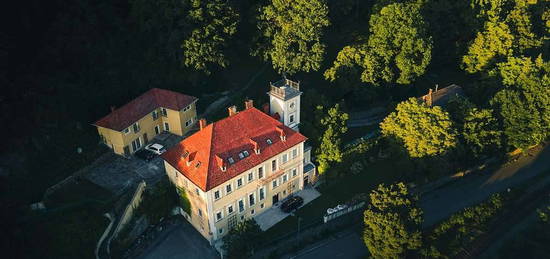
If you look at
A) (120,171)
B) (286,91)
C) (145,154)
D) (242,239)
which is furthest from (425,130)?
(120,171)

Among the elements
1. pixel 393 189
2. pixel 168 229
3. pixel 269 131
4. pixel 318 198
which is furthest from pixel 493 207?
pixel 168 229

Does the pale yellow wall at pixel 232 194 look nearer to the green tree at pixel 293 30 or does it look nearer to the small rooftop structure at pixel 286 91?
the small rooftop structure at pixel 286 91

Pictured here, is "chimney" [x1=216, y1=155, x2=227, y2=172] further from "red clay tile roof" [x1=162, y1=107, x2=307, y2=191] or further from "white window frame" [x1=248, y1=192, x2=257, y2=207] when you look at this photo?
"white window frame" [x1=248, y1=192, x2=257, y2=207]

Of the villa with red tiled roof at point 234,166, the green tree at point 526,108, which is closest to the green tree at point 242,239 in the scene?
the villa with red tiled roof at point 234,166

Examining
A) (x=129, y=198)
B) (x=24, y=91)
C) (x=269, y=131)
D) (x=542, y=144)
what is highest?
(x=24, y=91)

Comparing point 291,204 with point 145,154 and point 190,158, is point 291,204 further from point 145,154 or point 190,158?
point 145,154

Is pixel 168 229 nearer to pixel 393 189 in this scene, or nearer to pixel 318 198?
pixel 318 198
